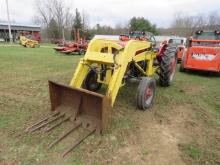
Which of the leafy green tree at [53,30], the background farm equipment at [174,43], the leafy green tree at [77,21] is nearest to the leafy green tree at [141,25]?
the leafy green tree at [77,21]

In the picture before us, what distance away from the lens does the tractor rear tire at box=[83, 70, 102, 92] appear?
4.95 metres

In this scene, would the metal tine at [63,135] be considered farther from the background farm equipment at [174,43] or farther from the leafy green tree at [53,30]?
the leafy green tree at [53,30]

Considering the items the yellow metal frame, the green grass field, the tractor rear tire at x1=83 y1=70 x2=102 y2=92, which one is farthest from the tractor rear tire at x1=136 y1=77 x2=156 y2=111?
the tractor rear tire at x1=83 y1=70 x2=102 y2=92

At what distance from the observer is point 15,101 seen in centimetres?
477

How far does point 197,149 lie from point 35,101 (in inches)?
132

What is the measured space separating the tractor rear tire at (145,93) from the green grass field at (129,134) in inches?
5.7

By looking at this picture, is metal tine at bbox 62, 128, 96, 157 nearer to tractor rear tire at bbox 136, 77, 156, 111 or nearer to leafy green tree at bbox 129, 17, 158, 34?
tractor rear tire at bbox 136, 77, 156, 111

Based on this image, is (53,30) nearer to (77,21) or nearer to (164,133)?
(77,21)

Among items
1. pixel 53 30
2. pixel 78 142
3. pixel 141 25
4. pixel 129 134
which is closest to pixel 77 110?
pixel 78 142

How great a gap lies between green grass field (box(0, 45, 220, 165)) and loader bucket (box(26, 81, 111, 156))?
0.56 feet

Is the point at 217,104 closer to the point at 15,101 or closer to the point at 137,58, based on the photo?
the point at 137,58

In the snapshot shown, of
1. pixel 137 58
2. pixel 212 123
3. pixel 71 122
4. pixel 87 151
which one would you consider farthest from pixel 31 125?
pixel 212 123

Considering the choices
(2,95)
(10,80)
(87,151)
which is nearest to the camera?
(87,151)

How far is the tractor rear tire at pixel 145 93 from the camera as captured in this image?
4.28m
